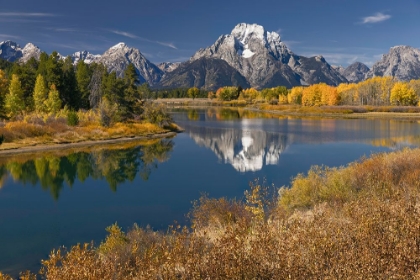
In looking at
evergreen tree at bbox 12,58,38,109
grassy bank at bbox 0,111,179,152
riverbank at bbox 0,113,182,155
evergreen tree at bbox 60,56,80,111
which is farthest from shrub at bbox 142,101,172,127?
evergreen tree at bbox 12,58,38,109

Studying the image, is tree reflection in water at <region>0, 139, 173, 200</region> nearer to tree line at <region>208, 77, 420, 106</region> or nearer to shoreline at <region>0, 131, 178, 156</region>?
shoreline at <region>0, 131, 178, 156</region>

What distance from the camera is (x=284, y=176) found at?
31344mm

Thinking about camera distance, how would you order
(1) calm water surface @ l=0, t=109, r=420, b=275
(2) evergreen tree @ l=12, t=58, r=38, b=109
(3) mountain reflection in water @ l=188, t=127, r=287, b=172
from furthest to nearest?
(2) evergreen tree @ l=12, t=58, r=38, b=109, (3) mountain reflection in water @ l=188, t=127, r=287, b=172, (1) calm water surface @ l=0, t=109, r=420, b=275

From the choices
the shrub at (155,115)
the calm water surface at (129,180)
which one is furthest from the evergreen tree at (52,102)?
the calm water surface at (129,180)

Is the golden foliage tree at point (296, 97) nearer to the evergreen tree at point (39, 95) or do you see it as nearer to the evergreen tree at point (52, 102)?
the evergreen tree at point (52, 102)

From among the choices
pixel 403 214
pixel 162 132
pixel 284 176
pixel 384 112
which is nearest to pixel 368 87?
pixel 384 112

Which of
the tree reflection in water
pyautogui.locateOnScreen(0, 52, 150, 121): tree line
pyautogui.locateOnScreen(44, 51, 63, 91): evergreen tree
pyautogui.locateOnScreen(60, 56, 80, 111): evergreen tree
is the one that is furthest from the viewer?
pyautogui.locateOnScreen(60, 56, 80, 111): evergreen tree

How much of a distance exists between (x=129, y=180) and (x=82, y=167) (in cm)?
775

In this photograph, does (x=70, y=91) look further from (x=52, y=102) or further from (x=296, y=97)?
(x=296, y=97)

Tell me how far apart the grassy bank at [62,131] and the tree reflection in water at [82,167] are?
5794 millimetres

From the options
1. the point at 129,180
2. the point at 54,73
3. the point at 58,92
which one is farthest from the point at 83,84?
the point at 129,180

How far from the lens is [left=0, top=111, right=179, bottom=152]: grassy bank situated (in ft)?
154

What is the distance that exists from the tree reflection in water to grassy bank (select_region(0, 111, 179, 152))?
5.79 meters

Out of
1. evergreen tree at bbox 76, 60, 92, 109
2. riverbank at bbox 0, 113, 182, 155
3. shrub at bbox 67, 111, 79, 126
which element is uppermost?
evergreen tree at bbox 76, 60, 92, 109
